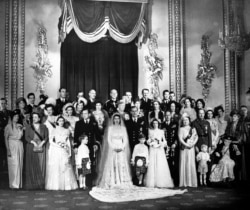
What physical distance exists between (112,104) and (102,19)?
61.7 inches

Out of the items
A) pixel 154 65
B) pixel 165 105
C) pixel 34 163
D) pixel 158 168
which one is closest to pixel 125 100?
pixel 165 105

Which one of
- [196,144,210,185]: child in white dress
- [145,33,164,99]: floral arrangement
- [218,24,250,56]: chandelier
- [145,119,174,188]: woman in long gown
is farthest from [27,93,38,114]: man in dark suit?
[218,24,250,56]: chandelier

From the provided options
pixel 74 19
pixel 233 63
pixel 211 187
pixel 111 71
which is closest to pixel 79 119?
pixel 111 71

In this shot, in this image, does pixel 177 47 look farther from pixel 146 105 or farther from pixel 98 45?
pixel 98 45

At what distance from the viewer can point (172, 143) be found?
24.5 ft

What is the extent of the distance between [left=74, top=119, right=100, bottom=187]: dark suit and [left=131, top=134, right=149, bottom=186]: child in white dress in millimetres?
655

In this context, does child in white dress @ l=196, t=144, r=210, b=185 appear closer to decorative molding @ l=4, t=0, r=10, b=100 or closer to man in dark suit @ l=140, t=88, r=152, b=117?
man in dark suit @ l=140, t=88, r=152, b=117

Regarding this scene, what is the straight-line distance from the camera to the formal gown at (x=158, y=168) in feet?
23.4

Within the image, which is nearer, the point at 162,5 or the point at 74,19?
the point at 74,19

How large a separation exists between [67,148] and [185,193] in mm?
2034

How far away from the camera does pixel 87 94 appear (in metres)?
7.68

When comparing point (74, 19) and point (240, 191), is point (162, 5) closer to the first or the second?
point (74, 19)

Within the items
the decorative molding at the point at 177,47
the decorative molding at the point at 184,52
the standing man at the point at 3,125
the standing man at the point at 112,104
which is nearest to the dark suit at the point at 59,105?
the standing man at the point at 112,104

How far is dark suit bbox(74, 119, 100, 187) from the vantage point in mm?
7180
